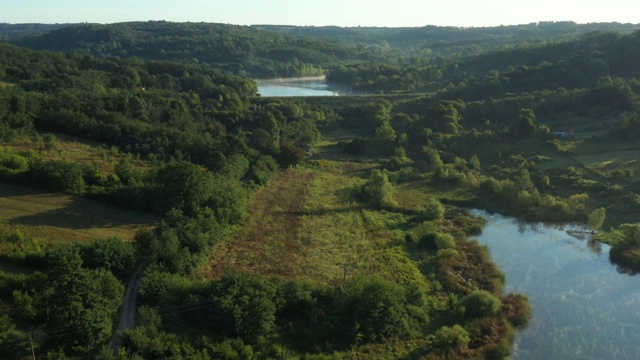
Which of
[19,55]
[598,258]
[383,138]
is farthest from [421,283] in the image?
[19,55]

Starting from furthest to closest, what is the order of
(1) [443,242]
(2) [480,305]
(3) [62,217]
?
(1) [443,242] < (3) [62,217] < (2) [480,305]

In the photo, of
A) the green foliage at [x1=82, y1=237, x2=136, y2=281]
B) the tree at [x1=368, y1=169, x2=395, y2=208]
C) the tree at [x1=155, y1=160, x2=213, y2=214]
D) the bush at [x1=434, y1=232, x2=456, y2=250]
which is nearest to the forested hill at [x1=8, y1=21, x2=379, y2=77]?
the tree at [x1=368, y1=169, x2=395, y2=208]

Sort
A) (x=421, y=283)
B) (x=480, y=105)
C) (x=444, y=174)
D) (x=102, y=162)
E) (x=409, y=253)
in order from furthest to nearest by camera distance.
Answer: (x=480, y=105), (x=444, y=174), (x=102, y=162), (x=409, y=253), (x=421, y=283)

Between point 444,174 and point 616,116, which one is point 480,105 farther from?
point 444,174

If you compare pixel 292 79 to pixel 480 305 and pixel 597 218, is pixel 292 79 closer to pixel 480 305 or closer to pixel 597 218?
pixel 597 218

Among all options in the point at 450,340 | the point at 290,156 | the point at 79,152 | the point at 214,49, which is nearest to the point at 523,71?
the point at 290,156

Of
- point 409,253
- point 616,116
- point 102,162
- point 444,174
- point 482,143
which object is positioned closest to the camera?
point 409,253
